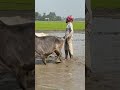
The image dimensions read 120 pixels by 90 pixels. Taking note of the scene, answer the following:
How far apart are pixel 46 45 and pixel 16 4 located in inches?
214

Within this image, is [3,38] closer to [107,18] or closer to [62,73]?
[107,18]

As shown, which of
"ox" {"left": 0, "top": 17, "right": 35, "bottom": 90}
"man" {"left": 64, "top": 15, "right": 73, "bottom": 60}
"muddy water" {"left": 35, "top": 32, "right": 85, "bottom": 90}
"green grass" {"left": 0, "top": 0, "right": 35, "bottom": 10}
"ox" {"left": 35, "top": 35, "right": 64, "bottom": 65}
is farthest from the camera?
"man" {"left": 64, "top": 15, "right": 73, "bottom": 60}

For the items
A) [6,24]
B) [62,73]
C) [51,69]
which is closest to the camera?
[6,24]

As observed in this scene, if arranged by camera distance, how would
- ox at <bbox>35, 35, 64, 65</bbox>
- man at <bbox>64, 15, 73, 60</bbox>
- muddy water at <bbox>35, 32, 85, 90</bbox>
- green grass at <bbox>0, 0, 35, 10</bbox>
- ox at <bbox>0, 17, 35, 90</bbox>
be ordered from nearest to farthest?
green grass at <bbox>0, 0, 35, 10</bbox>, ox at <bbox>0, 17, 35, 90</bbox>, muddy water at <bbox>35, 32, 85, 90</bbox>, ox at <bbox>35, 35, 64, 65</bbox>, man at <bbox>64, 15, 73, 60</bbox>

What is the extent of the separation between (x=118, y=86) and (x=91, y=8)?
125 cm

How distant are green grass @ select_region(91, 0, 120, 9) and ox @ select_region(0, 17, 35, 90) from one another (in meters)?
0.98

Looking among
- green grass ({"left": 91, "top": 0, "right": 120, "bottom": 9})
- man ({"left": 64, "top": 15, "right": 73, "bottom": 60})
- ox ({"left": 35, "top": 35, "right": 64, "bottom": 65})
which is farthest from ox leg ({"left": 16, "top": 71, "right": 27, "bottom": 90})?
man ({"left": 64, "top": 15, "right": 73, "bottom": 60})

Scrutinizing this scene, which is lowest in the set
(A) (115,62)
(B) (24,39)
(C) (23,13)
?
(A) (115,62)

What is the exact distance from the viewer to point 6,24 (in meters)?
5.58

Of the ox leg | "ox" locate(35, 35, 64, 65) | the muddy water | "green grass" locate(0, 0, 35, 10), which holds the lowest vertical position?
the muddy water

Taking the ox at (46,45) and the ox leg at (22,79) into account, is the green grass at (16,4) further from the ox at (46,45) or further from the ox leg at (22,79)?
the ox at (46,45)

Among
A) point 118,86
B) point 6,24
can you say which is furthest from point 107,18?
point 6,24

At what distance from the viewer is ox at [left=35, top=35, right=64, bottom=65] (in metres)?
10.8

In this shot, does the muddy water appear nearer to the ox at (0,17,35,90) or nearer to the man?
the man
